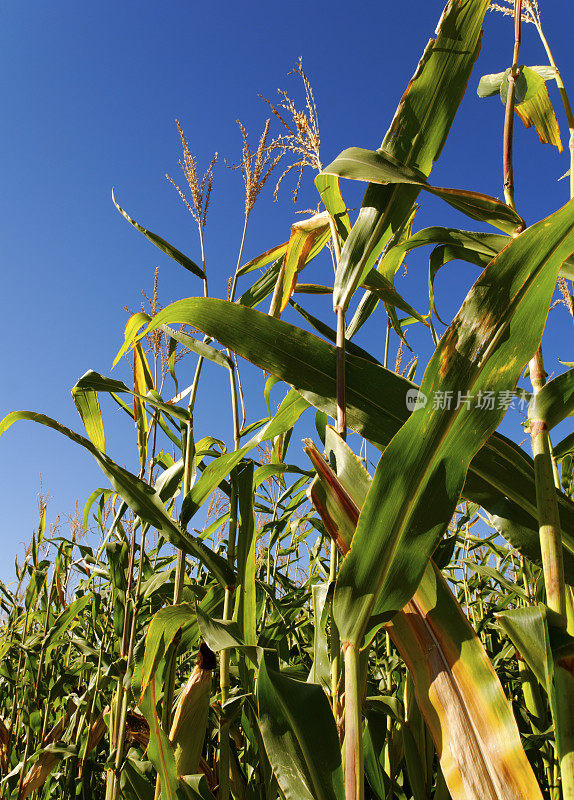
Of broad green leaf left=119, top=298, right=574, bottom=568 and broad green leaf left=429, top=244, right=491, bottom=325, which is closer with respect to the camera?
broad green leaf left=119, top=298, right=574, bottom=568

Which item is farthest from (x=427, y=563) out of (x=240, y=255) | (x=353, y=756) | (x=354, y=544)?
(x=240, y=255)

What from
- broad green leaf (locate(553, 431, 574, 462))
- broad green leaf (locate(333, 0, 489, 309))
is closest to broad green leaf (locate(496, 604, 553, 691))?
broad green leaf (locate(553, 431, 574, 462))

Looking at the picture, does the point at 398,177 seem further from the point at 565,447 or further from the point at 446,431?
the point at 565,447

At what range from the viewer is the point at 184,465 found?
45.7 inches

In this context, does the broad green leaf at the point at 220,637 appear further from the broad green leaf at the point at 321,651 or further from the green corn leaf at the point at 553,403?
the green corn leaf at the point at 553,403

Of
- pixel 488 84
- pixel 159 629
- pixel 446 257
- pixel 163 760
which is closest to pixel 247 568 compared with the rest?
pixel 159 629

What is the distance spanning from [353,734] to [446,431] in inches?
13.5

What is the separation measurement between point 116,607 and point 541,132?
5.32 ft

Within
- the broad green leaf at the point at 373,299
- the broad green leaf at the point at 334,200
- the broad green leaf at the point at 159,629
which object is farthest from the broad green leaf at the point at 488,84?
the broad green leaf at the point at 159,629

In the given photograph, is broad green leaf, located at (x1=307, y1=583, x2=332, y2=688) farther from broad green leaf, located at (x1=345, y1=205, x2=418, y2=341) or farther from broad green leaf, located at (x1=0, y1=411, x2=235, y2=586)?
broad green leaf, located at (x1=345, y1=205, x2=418, y2=341)

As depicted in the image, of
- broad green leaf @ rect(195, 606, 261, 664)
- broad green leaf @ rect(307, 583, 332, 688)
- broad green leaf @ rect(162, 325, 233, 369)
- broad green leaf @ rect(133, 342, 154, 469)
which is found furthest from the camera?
broad green leaf @ rect(133, 342, 154, 469)

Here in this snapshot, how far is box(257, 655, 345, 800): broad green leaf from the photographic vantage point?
23.5 inches

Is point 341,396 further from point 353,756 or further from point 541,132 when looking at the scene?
point 541,132

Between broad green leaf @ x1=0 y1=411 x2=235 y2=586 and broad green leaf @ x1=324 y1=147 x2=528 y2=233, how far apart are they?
0.67 metres
